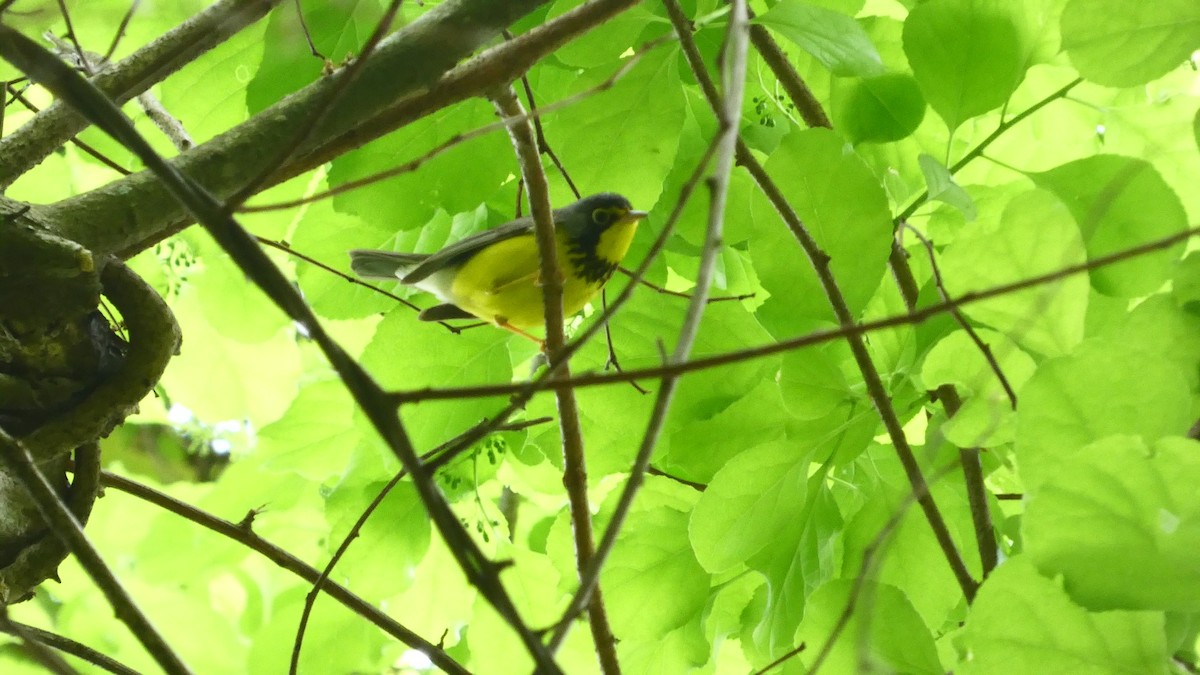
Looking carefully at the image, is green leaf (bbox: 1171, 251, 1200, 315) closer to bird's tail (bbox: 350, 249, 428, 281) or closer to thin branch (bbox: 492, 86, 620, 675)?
thin branch (bbox: 492, 86, 620, 675)

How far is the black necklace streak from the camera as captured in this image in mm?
2154

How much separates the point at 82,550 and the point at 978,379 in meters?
0.95

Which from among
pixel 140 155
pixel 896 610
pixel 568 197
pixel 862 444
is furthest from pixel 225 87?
pixel 896 610

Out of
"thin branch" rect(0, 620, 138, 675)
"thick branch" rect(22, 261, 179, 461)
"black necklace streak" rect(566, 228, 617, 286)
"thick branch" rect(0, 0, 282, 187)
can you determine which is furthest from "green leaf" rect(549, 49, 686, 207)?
"thin branch" rect(0, 620, 138, 675)

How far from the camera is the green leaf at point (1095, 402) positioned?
0.90 meters

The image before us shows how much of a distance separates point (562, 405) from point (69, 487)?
24.7 inches

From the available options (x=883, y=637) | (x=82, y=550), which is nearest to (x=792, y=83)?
(x=883, y=637)

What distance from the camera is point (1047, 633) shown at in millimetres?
854

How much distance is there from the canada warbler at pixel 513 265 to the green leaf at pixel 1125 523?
109 cm

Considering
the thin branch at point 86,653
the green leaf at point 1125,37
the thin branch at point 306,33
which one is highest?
the thin branch at point 306,33

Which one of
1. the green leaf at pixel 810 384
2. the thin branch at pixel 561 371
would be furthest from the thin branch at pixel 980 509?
the thin branch at pixel 561 371

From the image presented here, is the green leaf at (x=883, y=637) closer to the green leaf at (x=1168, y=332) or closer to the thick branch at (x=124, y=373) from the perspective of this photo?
the green leaf at (x=1168, y=332)

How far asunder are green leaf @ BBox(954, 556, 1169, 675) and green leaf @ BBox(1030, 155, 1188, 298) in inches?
21.8

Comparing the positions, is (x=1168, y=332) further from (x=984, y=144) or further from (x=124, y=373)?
(x=124, y=373)
